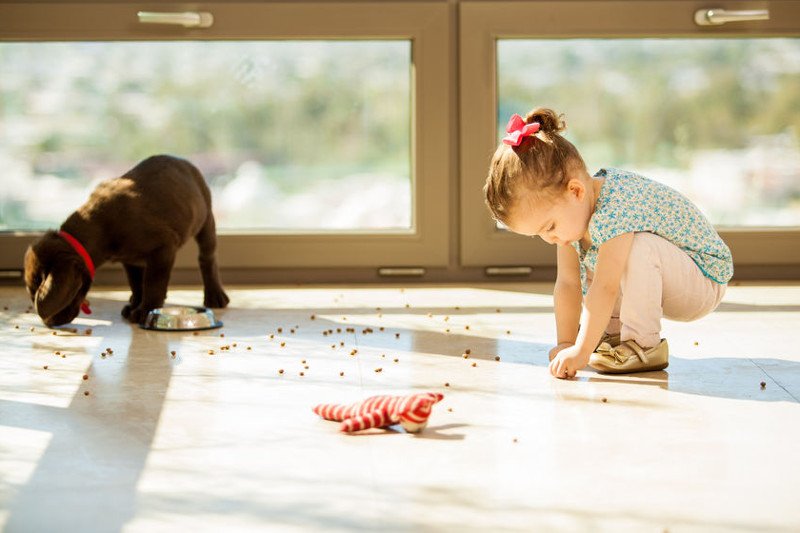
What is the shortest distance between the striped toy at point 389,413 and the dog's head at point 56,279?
1.33m

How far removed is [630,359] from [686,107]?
192 cm

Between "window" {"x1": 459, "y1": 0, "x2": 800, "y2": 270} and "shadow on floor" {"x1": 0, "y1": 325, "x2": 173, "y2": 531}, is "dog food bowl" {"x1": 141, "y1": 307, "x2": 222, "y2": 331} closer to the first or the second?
"shadow on floor" {"x1": 0, "y1": 325, "x2": 173, "y2": 531}

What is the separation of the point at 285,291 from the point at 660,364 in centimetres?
171

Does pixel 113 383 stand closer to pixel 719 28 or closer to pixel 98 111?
pixel 98 111

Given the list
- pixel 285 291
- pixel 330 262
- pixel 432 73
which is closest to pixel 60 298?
pixel 285 291

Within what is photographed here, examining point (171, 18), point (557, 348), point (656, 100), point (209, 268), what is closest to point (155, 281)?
point (209, 268)

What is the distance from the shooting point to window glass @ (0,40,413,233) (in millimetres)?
4047

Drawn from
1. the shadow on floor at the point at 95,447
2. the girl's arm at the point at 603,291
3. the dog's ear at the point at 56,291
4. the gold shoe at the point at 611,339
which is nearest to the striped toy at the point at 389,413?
the shadow on floor at the point at 95,447

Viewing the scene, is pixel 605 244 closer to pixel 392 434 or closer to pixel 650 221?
pixel 650 221

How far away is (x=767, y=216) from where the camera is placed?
4.13 m

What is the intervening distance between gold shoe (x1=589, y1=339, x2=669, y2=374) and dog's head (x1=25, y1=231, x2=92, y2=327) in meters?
1.50

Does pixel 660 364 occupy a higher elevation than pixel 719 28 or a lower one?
lower

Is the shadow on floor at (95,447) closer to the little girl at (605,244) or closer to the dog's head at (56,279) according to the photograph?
the dog's head at (56,279)

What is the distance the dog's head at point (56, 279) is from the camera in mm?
3041
